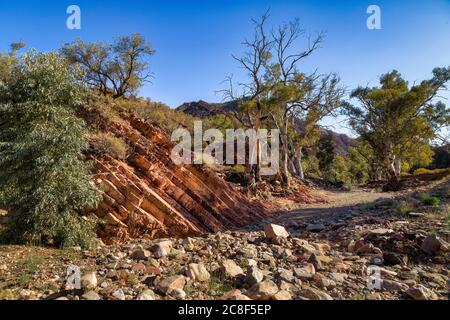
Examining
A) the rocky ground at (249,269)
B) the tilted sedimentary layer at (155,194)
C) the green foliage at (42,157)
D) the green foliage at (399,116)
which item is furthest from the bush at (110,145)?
→ the green foliage at (399,116)

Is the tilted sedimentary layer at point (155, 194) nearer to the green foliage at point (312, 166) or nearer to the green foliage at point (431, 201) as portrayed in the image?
the green foliage at point (431, 201)

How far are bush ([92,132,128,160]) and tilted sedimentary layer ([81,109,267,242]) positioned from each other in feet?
0.84

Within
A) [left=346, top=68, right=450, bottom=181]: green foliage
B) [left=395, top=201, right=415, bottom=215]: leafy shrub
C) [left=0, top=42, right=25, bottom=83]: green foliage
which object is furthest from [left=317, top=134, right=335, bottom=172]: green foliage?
[left=0, top=42, right=25, bottom=83]: green foliage

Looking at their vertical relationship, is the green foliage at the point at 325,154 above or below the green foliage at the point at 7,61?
below

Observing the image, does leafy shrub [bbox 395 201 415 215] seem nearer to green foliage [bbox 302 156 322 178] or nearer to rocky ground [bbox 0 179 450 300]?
rocky ground [bbox 0 179 450 300]

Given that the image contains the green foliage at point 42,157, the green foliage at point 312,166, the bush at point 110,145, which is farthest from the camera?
the green foliage at point 312,166

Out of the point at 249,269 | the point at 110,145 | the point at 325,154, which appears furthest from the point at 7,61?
the point at 325,154

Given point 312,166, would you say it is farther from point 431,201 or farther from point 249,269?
point 249,269

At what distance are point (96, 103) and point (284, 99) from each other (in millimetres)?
8768

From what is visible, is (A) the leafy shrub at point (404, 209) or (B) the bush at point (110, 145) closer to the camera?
(A) the leafy shrub at point (404, 209)

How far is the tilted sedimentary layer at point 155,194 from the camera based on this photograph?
788cm

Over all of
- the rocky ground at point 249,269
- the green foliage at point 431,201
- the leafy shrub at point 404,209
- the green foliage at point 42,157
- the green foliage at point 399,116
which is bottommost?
the rocky ground at point 249,269

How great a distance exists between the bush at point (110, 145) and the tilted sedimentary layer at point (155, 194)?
0.26 metres

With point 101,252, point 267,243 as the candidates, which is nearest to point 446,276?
point 267,243
